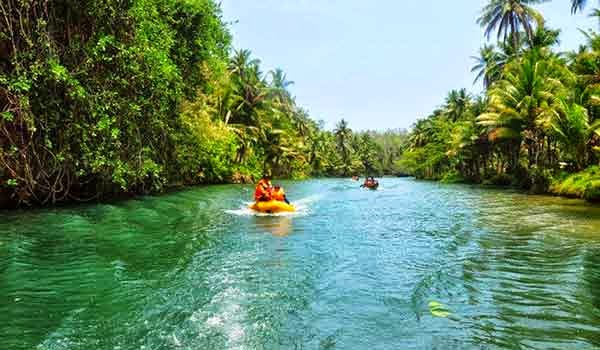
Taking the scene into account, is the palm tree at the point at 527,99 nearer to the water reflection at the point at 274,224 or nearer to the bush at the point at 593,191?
the bush at the point at 593,191

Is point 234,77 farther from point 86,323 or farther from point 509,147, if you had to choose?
point 86,323

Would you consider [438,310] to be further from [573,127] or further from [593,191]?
[573,127]

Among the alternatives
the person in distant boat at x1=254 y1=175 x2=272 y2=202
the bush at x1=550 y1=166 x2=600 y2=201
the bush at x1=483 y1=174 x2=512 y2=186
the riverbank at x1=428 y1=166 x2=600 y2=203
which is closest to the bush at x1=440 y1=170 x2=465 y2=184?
the bush at x1=483 y1=174 x2=512 y2=186

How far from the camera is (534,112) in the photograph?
28219 millimetres

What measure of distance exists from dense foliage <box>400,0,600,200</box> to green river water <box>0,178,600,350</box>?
10.8m

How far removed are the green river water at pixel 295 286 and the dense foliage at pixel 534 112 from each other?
10815 millimetres

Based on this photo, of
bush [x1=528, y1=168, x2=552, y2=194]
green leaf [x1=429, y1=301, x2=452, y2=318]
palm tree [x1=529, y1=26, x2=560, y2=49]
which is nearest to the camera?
green leaf [x1=429, y1=301, x2=452, y2=318]

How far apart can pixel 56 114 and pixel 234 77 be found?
3841 centimetres

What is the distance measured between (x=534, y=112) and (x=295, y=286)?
26.5 meters

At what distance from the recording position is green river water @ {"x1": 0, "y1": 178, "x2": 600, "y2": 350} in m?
4.89

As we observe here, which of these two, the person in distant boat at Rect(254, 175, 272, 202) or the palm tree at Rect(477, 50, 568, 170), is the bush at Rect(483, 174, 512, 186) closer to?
the palm tree at Rect(477, 50, 568, 170)

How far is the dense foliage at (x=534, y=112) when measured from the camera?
21406 mm

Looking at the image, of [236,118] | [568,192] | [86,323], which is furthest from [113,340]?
[236,118]

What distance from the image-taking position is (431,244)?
413 inches
